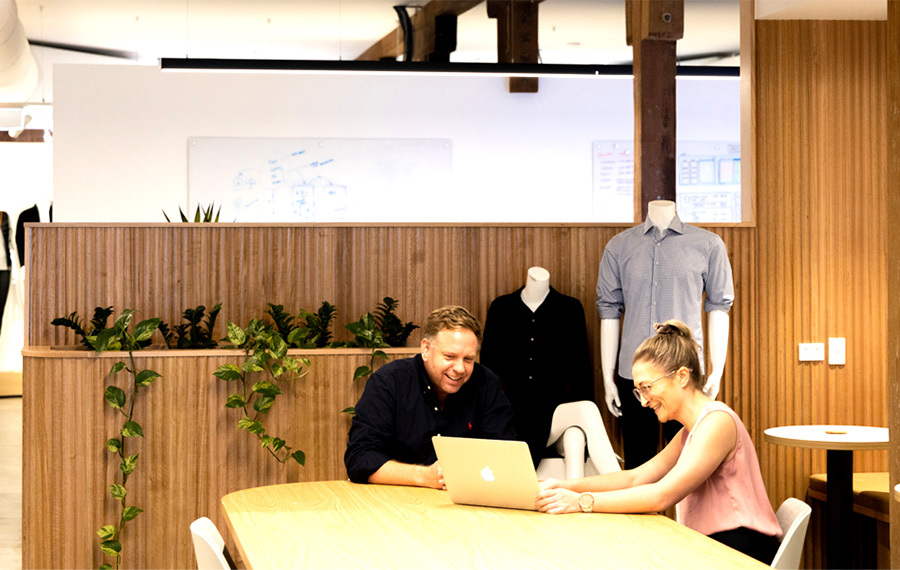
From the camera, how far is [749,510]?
105 inches

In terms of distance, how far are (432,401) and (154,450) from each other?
1.56 metres

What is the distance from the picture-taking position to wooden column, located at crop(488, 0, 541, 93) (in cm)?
759

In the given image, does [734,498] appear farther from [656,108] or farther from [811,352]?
[656,108]

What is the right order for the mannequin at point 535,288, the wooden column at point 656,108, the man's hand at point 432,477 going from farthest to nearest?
1. the wooden column at point 656,108
2. the mannequin at point 535,288
3. the man's hand at point 432,477

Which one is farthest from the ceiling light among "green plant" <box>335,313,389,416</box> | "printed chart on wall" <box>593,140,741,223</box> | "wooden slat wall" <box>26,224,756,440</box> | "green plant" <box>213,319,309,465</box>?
"green plant" <box>213,319,309,465</box>

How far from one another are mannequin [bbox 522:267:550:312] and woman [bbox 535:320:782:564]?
1847 millimetres

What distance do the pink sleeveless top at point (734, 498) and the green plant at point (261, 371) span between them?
2.10 metres

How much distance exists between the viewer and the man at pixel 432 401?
326 cm

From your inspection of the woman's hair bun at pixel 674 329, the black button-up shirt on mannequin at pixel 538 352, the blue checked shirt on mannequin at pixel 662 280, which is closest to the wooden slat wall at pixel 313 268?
the black button-up shirt on mannequin at pixel 538 352

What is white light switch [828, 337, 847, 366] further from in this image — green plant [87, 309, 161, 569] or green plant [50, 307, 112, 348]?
green plant [50, 307, 112, 348]

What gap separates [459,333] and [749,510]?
3.55 feet

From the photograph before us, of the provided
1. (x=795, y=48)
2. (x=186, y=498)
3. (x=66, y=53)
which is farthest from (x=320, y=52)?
(x=186, y=498)

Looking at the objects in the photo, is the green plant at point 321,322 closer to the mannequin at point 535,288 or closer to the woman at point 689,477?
the mannequin at point 535,288

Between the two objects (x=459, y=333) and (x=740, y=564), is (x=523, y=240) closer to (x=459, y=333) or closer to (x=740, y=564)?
(x=459, y=333)
